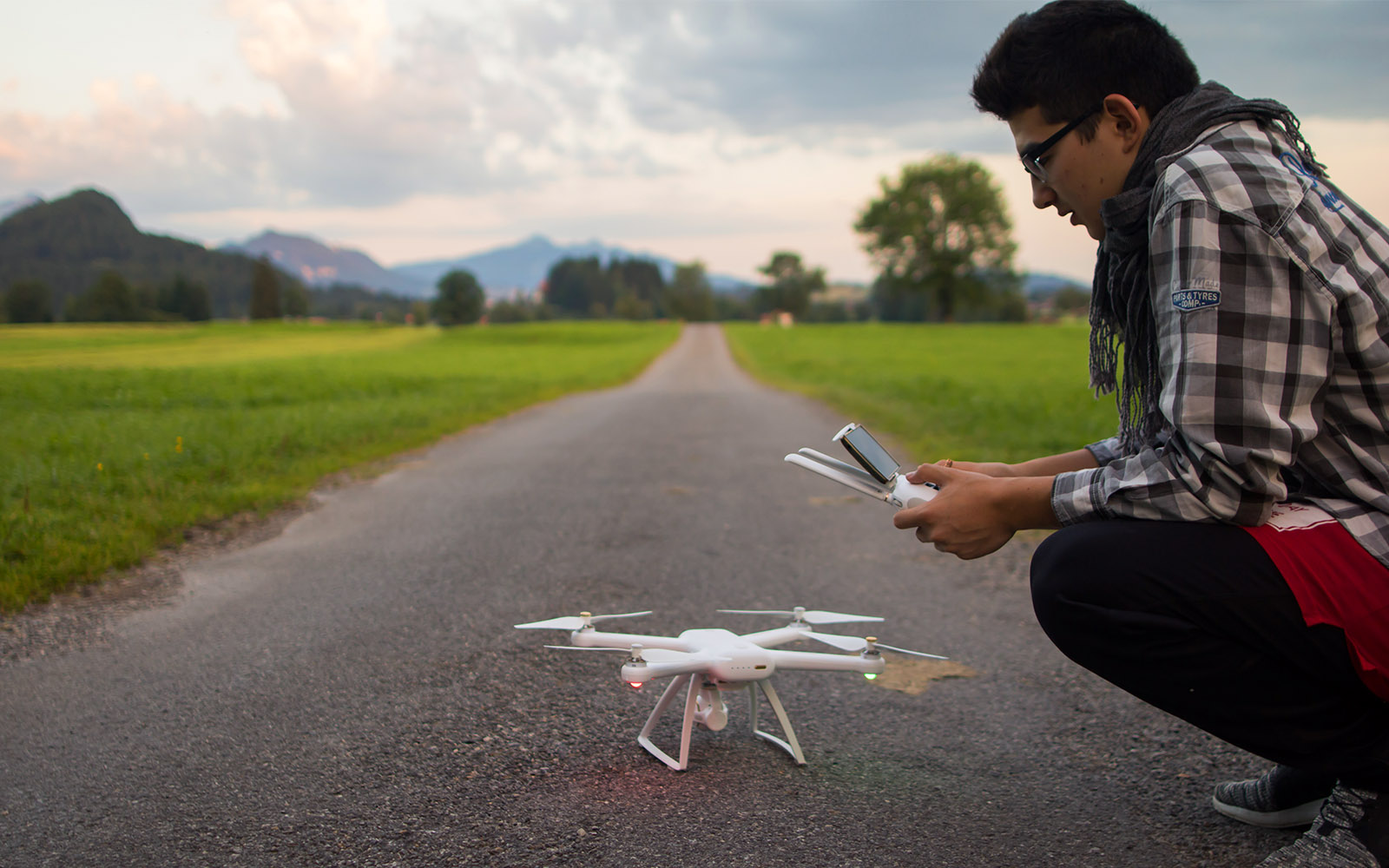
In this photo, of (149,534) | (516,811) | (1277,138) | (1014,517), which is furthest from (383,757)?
(149,534)

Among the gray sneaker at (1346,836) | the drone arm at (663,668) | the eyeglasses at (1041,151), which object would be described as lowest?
the gray sneaker at (1346,836)

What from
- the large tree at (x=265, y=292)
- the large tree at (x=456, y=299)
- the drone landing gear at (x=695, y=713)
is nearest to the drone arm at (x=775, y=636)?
the drone landing gear at (x=695, y=713)

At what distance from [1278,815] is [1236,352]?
3.95ft

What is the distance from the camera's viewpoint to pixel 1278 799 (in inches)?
79.0

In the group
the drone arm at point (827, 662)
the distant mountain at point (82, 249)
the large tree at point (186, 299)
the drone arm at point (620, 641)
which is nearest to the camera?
the drone arm at point (827, 662)

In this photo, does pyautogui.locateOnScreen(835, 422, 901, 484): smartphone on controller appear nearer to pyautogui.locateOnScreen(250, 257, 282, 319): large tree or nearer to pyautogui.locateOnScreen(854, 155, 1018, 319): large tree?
pyautogui.locateOnScreen(250, 257, 282, 319): large tree

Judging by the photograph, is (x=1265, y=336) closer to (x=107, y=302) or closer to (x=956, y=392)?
(x=956, y=392)

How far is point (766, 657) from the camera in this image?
2.23 metres

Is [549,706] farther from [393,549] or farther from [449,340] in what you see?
[449,340]

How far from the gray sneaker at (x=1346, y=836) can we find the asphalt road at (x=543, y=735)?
7.6 inches

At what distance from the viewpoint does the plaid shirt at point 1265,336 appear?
1498mm

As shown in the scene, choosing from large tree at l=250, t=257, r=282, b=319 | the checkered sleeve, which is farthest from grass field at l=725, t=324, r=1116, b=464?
large tree at l=250, t=257, r=282, b=319

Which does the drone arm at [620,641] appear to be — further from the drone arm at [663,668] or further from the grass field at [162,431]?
the grass field at [162,431]

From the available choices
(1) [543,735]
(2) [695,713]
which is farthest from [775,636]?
(1) [543,735]
